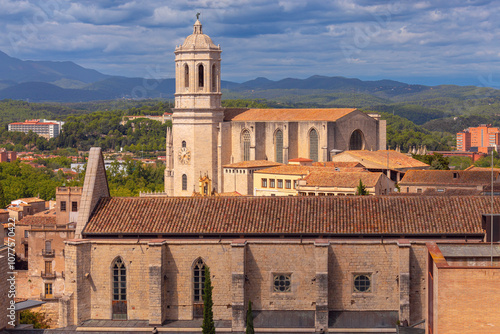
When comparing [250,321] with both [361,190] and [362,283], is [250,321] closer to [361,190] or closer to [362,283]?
[362,283]

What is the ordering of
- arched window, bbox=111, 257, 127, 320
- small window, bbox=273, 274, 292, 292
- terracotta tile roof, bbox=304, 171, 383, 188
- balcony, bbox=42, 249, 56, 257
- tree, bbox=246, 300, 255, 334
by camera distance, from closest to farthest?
tree, bbox=246, 300, 255, 334 < small window, bbox=273, 274, 292, 292 < arched window, bbox=111, 257, 127, 320 < balcony, bbox=42, 249, 56, 257 < terracotta tile roof, bbox=304, 171, 383, 188

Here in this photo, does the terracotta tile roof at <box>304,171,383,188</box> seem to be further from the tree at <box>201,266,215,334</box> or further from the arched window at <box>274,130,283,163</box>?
the tree at <box>201,266,215,334</box>

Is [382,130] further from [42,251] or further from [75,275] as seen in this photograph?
[75,275]

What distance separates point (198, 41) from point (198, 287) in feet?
176

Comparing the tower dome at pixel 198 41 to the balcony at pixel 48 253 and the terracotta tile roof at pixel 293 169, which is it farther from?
the balcony at pixel 48 253

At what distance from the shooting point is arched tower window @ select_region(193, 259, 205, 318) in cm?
3659

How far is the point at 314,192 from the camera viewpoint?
66.6 m

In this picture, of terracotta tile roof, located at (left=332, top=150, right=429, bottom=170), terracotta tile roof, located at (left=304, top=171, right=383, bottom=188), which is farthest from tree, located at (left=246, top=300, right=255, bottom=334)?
terracotta tile roof, located at (left=332, top=150, right=429, bottom=170)

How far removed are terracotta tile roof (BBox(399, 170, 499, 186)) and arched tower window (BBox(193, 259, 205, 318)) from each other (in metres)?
34.6

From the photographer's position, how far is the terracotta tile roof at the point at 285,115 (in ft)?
285

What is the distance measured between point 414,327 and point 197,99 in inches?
2206

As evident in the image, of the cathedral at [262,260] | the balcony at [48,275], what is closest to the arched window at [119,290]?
the cathedral at [262,260]

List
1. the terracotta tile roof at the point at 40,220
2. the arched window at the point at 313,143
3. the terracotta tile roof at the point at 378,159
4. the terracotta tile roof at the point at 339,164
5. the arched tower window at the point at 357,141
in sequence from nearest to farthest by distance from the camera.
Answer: the terracotta tile roof at the point at 40,220, the terracotta tile roof at the point at 339,164, the terracotta tile roof at the point at 378,159, the arched window at the point at 313,143, the arched tower window at the point at 357,141

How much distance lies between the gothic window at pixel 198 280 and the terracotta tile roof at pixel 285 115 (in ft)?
166
